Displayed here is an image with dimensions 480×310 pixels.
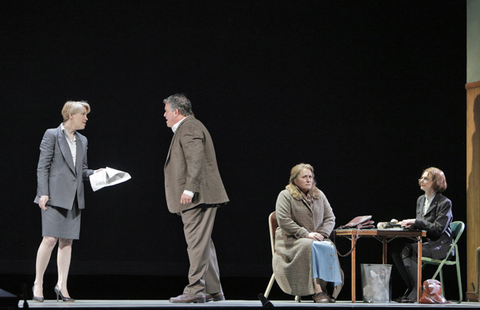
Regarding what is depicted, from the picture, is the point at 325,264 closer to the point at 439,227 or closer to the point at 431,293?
the point at 431,293

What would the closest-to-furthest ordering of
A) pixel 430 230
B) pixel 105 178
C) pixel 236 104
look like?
pixel 105 178 → pixel 430 230 → pixel 236 104

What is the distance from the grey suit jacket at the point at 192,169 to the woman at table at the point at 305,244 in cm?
86

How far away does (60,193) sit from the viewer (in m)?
4.15

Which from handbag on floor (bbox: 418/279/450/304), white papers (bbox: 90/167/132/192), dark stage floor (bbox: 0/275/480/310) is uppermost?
white papers (bbox: 90/167/132/192)

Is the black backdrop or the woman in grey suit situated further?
the black backdrop

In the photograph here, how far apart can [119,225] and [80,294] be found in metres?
1.10

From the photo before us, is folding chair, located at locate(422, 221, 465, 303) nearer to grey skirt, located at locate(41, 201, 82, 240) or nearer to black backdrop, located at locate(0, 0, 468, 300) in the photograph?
black backdrop, located at locate(0, 0, 468, 300)

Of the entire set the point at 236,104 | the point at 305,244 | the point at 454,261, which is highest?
the point at 236,104

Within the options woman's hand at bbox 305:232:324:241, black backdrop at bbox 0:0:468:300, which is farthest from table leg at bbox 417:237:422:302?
black backdrop at bbox 0:0:468:300

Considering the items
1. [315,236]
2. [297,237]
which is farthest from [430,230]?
[297,237]

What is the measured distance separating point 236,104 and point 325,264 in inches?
108

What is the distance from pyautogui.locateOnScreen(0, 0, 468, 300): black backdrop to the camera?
6.25 meters

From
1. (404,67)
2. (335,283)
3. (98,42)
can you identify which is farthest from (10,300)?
(404,67)

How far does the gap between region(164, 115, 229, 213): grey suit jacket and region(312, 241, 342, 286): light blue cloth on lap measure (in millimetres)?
916
